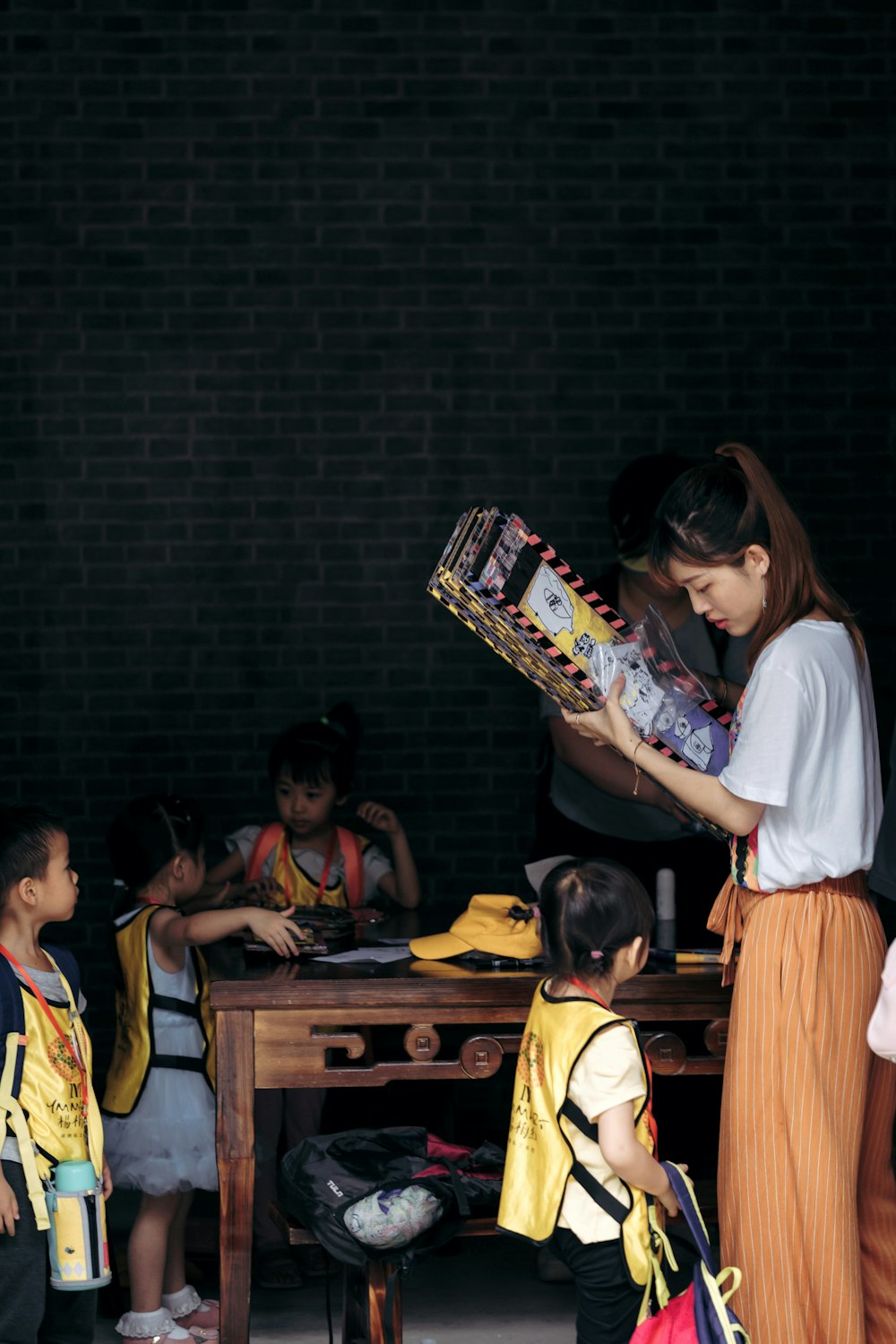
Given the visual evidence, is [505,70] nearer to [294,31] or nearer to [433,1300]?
[294,31]

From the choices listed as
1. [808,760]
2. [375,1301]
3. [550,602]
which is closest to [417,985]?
[375,1301]

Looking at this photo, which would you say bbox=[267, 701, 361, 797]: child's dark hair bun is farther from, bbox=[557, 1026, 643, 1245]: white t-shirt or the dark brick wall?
bbox=[557, 1026, 643, 1245]: white t-shirt

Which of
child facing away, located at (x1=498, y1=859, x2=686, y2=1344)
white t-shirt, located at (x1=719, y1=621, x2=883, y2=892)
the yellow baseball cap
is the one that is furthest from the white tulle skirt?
white t-shirt, located at (x1=719, y1=621, x2=883, y2=892)

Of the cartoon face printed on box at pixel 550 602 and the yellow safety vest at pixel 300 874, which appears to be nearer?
the cartoon face printed on box at pixel 550 602

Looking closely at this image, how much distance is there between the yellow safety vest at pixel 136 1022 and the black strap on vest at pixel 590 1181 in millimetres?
1276

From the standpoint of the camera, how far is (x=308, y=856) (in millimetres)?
4574

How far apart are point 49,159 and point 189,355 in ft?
2.60

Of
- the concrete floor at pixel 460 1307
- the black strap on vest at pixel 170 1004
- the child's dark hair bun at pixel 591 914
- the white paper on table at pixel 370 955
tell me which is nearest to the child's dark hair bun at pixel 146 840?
the black strap on vest at pixel 170 1004

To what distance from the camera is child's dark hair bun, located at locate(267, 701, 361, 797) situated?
4445 mm

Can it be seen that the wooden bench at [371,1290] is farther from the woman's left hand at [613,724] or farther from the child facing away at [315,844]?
the child facing away at [315,844]

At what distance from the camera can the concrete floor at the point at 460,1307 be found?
3.76 meters

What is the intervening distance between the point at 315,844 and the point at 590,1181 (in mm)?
1967

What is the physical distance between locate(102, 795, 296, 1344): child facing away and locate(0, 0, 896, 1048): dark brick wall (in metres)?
1.64

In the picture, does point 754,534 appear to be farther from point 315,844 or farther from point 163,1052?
point 315,844
